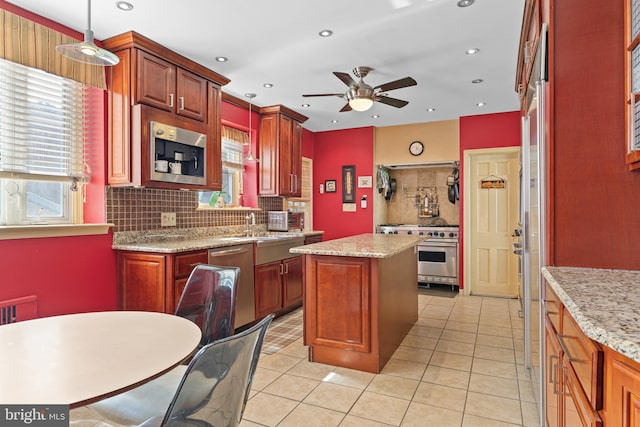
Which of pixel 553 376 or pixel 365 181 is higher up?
pixel 365 181

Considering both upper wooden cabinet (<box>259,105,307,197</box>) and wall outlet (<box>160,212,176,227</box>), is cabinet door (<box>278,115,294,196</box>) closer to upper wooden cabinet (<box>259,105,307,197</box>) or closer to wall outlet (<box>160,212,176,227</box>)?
upper wooden cabinet (<box>259,105,307,197</box>)

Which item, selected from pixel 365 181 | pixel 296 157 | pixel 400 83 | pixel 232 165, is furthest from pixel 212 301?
pixel 365 181

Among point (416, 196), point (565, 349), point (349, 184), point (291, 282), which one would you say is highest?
point (349, 184)

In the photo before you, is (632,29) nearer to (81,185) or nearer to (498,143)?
(81,185)

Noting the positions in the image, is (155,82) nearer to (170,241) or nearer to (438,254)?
(170,241)

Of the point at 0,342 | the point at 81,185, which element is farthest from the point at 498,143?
the point at 0,342

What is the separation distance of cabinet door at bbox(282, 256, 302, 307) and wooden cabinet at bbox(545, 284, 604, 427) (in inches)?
113

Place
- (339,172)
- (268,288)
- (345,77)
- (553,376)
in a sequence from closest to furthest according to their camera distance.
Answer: (553,376) → (345,77) → (268,288) → (339,172)

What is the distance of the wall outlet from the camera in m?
3.51

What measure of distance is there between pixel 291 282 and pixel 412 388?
2.11 m

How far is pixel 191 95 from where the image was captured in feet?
11.0

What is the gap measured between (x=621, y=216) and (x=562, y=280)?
46 cm

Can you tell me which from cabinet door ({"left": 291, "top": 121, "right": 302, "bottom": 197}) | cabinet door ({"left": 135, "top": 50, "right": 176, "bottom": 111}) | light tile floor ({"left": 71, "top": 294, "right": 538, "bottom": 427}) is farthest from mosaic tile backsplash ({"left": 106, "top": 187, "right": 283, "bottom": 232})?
light tile floor ({"left": 71, "top": 294, "right": 538, "bottom": 427})

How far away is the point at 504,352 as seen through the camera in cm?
308
